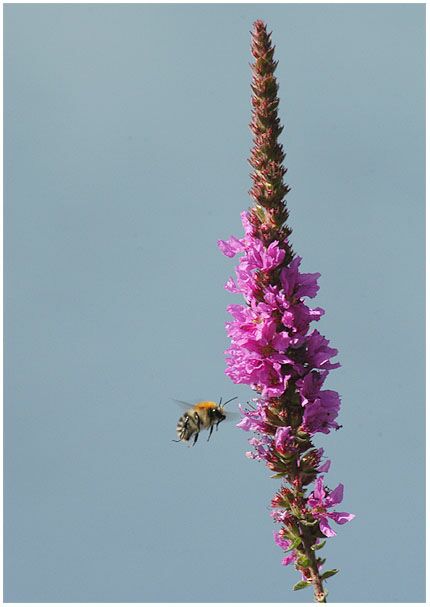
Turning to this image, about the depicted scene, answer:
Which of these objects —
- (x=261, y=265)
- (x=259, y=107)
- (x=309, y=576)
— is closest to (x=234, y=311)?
(x=261, y=265)

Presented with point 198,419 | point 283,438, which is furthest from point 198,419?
point 283,438

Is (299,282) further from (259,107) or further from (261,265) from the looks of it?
(259,107)

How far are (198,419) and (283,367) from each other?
4917mm

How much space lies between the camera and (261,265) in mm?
11625

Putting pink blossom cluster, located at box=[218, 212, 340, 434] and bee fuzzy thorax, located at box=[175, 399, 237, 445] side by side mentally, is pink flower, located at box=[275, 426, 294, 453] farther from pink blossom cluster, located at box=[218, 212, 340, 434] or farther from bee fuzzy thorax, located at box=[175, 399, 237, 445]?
bee fuzzy thorax, located at box=[175, 399, 237, 445]

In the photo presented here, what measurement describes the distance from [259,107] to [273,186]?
129 centimetres

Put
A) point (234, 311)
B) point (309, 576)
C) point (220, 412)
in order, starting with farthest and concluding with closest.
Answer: point (220, 412) → point (234, 311) → point (309, 576)

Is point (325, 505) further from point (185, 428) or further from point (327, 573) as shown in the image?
point (185, 428)

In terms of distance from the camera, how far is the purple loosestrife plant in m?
11.1

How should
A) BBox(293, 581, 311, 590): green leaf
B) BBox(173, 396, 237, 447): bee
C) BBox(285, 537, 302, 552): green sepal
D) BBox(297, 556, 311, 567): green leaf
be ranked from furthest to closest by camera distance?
BBox(173, 396, 237, 447): bee, BBox(285, 537, 302, 552): green sepal, BBox(297, 556, 311, 567): green leaf, BBox(293, 581, 311, 590): green leaf

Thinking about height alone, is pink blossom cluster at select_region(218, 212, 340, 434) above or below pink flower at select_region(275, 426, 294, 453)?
above

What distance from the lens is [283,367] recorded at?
36.8 feet

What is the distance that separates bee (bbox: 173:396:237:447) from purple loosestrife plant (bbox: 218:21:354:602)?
Result: 395 centimetres

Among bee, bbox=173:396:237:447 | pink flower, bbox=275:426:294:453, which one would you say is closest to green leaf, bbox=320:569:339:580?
pink flower, bbox=275:426:294:453
